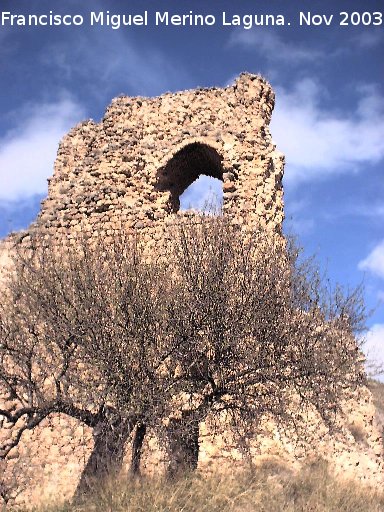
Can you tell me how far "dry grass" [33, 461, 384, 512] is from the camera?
6.65 m

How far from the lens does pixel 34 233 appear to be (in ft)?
36.7

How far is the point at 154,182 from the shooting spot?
11.2 m

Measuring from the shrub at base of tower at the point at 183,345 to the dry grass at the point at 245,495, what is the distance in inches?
25.0

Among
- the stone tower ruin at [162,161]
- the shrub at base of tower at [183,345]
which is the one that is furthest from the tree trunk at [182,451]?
the stone tower ruin at [162,161]

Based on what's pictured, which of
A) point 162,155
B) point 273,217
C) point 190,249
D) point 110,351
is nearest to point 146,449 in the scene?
point 110,351

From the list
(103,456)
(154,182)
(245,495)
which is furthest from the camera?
(154,182)

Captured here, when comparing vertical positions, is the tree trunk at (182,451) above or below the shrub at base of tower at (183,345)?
below

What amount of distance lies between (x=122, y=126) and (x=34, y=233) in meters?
3.34

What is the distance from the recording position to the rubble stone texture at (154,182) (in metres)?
9.15

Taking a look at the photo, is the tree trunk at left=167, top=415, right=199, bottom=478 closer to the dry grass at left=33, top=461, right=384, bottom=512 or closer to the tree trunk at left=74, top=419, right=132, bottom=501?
the dry grass at left=33, top=461, right=384, bottom=512

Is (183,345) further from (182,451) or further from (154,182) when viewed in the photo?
(154,182)

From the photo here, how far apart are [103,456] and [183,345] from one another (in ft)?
8.62

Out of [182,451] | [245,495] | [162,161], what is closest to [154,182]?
[162,161]

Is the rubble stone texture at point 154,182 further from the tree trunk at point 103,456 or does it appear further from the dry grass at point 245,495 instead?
the dry grass at point 245,495
